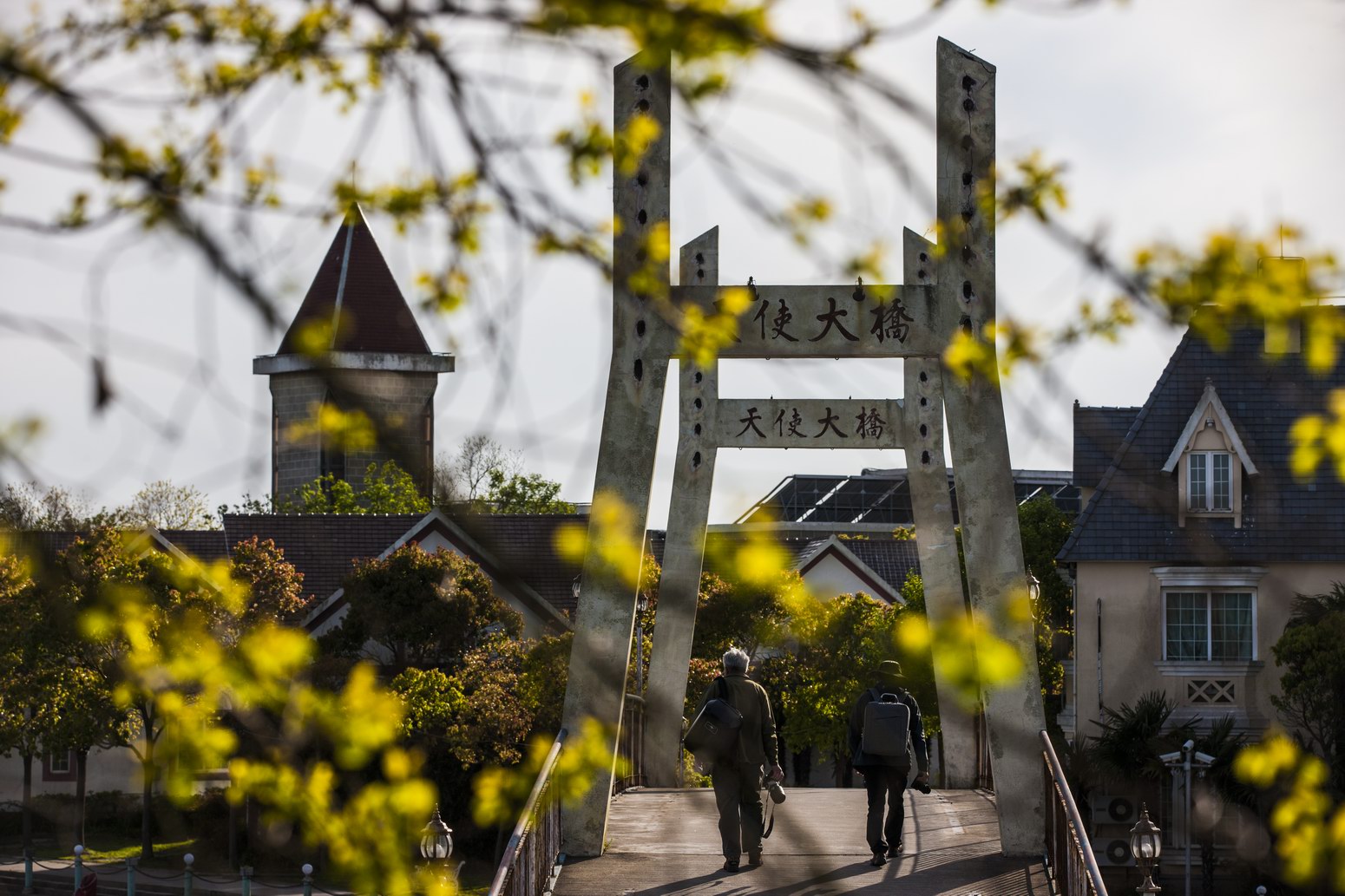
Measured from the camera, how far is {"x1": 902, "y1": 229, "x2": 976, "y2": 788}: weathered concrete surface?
1559cm

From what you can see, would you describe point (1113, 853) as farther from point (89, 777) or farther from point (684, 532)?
point (89, 777)

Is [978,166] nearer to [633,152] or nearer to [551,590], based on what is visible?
[633,152]

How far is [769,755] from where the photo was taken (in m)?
10.9

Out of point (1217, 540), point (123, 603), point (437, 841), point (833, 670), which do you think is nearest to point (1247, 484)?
point (1217, 540)

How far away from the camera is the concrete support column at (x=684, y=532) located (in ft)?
56.4

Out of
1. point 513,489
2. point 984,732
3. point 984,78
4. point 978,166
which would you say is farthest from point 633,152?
point 513,489

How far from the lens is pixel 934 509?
1869 cm

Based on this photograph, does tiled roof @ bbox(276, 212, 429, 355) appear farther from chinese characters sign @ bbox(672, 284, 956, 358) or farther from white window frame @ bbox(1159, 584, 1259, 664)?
chinese characters sign @ bbox(672, 284, 956, 358)

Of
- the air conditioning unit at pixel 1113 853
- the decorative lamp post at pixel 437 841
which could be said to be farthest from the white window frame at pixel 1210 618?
the decorative lamp post at pixel 437 841

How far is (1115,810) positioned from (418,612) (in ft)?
41.0

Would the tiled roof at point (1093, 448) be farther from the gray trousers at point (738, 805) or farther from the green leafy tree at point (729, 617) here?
the gray trousers at point (738, 805)

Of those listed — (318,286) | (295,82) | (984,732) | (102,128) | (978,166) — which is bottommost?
(984,732)

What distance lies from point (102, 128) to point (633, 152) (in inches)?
75.9

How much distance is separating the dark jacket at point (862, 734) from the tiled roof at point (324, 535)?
30.1 m
